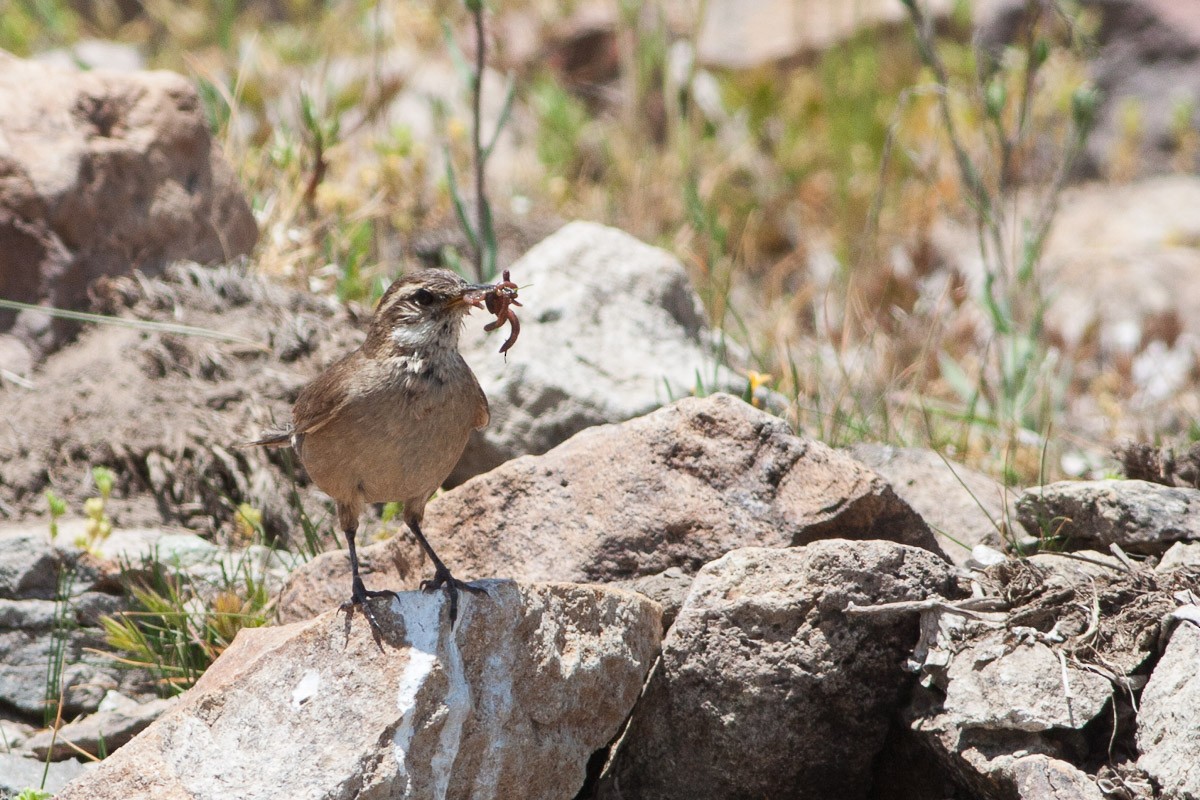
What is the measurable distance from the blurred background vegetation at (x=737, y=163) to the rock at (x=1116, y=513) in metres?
0.94

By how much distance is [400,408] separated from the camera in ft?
12.9

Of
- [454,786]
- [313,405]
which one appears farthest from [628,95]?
[454,786]

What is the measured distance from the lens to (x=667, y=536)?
167 inches

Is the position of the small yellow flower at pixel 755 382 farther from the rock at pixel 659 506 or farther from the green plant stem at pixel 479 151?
the green plant stem at pixel 479 151

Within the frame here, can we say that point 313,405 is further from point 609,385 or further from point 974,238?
point 974,238

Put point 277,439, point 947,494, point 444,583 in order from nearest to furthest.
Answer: point 444,583, point 277,439, point 947,494

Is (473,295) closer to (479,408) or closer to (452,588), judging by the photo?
(479,408)

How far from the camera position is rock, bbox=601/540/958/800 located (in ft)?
12.2

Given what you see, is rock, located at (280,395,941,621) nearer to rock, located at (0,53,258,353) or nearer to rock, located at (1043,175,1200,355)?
rock, located at (0,53,258,353)

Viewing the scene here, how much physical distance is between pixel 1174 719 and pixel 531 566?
199 centimetres

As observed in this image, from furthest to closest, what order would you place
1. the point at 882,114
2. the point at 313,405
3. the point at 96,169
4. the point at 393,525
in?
the point at 882,114 → the point at 96,169 → the point at 393,525 → the point at 313,405

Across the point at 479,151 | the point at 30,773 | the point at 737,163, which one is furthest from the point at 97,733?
the point at 737,163

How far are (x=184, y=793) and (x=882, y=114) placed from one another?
782 cm

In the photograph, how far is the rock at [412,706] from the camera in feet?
10.5
